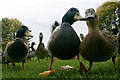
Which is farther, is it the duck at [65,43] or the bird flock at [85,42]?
the duck at [65,43]

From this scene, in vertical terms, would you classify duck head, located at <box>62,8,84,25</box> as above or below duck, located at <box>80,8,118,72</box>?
above

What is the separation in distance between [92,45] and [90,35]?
210 mm

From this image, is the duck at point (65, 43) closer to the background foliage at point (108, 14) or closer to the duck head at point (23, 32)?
the duck head at point (23, 32)

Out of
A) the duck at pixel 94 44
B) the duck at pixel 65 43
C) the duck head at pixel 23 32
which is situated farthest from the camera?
the duck head at pixel 23 32

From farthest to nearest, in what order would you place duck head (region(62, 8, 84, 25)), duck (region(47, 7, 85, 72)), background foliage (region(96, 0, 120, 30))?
background foliage (region(96, 0, 120, 30)), duck head (region(62, 8, 84, 25)), duck (region(47, 7, 85, 72))

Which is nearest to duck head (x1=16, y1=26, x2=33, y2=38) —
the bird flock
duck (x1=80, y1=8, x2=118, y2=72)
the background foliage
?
the bird flock

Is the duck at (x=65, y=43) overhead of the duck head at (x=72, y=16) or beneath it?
beneath

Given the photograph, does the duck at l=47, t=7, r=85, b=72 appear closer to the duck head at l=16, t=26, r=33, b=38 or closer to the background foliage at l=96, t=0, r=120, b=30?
the duck head at l=16, t=26, r=33, b=38

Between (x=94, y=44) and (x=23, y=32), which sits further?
(x=23, y=32)

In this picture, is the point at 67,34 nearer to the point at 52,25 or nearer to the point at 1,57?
the point at 52,25

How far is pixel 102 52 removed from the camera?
242 cm

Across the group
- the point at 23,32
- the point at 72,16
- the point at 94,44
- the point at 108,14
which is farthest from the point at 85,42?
the point at 108,14

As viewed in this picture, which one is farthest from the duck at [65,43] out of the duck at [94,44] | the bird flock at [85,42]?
the duck at [94,44]

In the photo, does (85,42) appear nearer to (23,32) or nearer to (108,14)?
(23,32)
